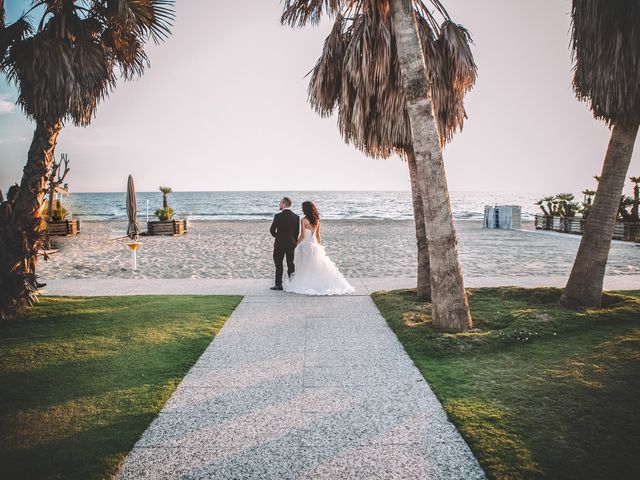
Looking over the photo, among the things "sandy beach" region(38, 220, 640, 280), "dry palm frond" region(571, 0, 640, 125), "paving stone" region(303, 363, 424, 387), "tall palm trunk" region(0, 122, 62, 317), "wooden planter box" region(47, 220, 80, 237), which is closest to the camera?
"paving stone" region(303, 363, 424, 387)

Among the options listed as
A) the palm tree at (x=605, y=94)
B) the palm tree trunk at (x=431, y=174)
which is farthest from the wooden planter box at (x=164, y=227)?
the palm tree at (x=605, y=94)

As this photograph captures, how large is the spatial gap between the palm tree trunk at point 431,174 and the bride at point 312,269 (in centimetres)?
350

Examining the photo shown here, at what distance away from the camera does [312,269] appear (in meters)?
9.34

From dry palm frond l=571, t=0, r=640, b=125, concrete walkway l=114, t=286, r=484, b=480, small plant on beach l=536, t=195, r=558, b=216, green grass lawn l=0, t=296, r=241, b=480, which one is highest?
dry palm frond l=571, t=0, r=640, b=125

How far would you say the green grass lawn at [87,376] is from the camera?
3.09 metres

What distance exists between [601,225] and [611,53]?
2605 mm

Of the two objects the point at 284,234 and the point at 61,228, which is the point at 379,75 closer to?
the point at 284,234

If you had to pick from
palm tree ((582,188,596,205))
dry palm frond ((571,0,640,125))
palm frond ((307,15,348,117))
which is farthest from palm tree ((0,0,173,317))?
palm tree ((582,188,596,205))

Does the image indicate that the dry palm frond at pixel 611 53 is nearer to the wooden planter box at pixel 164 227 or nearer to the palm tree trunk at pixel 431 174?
the palm tree trunk at pixel 431 174

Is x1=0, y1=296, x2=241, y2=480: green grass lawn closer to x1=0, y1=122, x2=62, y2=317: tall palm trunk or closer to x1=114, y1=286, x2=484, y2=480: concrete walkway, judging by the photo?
x1=114, y1=286, x2=484, y2=480: concrete walkway

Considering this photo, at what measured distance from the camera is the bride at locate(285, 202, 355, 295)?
30.1ft

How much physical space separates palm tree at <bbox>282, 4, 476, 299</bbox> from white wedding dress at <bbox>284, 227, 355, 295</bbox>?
1.93 meters

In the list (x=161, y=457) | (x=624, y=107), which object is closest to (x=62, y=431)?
(x=161, y=457)

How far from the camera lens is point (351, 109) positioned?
793 centimetres
